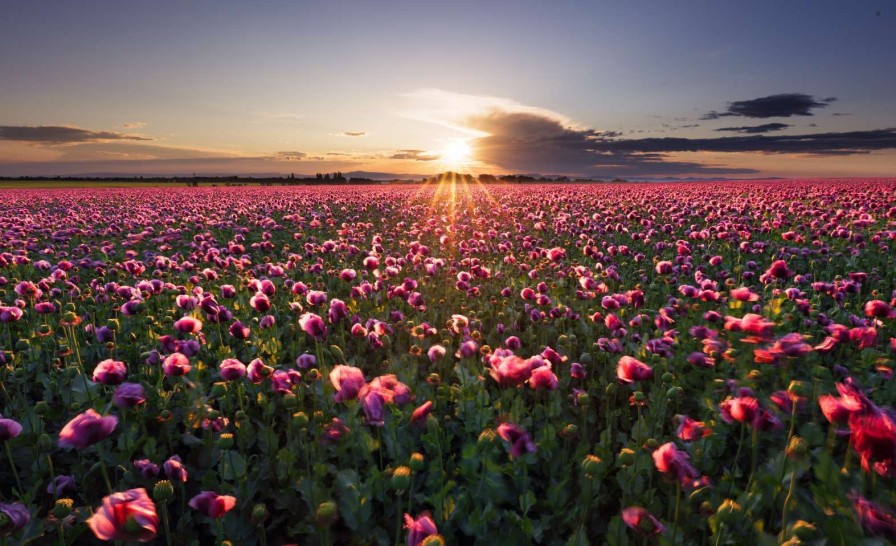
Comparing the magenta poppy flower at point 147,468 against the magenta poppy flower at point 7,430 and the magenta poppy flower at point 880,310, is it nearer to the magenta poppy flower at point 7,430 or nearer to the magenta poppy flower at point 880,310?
the magenta poppy flower at point 7,430

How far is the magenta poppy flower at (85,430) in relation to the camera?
1.91 metres

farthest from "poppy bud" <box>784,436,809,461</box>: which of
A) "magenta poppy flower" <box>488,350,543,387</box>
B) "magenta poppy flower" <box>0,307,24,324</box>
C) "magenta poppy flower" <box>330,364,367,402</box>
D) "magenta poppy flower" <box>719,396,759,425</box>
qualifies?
"magenta poppy flower" <box>0,307,24,324</box>

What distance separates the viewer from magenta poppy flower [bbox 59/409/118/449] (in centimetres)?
191

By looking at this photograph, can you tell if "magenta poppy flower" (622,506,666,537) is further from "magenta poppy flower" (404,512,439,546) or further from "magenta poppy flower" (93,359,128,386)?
"magenta poppy flower" (93,359,128,386)

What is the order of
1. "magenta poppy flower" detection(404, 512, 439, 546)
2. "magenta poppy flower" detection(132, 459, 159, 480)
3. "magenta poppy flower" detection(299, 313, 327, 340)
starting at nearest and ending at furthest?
1. "magenta poppy flower" detection(404, 512, 439, 546)
2. "magenta poppy flower" detection(132, 459, 159, 480)
3. "magenta poppy flower" detection(299, 313, 327, 340)

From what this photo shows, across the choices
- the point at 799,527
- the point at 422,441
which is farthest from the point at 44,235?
the point at 799,527

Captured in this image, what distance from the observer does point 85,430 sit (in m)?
1.93

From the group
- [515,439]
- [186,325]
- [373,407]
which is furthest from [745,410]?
[186,325]

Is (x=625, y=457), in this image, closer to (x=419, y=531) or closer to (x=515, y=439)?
(x=515, y=439)

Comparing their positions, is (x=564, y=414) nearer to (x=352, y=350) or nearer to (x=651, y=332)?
(x=651, y=332)

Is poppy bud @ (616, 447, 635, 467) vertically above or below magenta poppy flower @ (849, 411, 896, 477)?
below

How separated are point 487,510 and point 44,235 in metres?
12.8

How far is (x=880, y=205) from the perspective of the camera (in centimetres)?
1169

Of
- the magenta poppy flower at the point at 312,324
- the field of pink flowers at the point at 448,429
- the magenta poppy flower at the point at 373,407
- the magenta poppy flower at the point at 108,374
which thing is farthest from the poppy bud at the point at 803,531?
the magenta poppy flower at the point at 108,374
